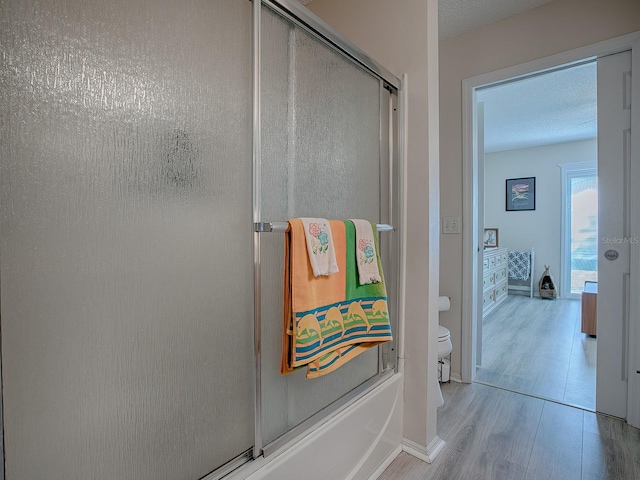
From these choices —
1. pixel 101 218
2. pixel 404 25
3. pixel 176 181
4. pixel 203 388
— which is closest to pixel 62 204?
pixel 101 218

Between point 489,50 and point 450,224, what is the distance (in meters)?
1.21

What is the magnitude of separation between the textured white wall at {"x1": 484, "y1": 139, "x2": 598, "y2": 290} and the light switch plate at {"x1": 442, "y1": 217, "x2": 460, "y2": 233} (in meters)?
3.95

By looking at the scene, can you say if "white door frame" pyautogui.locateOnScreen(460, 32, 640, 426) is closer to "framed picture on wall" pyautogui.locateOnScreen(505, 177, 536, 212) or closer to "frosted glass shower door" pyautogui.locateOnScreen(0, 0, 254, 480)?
"frosted glass shower door" pyautogui.locateOnScreen(0, 0, 254, 480)

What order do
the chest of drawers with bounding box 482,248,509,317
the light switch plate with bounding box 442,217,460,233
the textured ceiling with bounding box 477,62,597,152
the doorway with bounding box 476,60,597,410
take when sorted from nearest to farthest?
the light switch plate with bounding box 442,217,460,233 → the doorway with bounding box 476,60,597,410 → the textured ceiling with bounding box 477,62,597,152 → the chest of drawers with bounding box 482,248,509,317

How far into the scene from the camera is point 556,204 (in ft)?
17.1

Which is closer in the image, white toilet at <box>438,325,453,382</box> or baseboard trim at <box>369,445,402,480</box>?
baseboard trim at <box>369,445,402,480</box>

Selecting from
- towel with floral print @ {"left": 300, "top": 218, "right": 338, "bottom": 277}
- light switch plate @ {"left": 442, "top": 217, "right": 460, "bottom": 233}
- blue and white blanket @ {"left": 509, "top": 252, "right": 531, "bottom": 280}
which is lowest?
blue and white blanket @ {"left": 509, "top": 252, "right": 531, "bottom": 280}

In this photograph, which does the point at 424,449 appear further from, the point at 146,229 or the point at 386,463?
the point at 146,229

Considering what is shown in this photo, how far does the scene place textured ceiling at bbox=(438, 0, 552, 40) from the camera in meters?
2.05

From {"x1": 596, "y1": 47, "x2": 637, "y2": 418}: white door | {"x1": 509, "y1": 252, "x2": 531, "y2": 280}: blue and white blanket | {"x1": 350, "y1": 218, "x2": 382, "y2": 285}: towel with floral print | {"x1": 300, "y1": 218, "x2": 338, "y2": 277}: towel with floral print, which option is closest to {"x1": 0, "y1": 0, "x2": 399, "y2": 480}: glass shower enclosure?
{"x1": 300, "y1": 218, "x2": 338, "y2": 277}: towel with floral print

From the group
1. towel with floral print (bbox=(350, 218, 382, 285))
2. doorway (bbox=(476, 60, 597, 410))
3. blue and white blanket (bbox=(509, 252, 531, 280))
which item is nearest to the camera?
towel with floral print (bbox=(350, 218, 382, 285))

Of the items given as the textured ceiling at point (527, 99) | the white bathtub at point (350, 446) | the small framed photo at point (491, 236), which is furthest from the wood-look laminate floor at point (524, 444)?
the small framed photo at point (491, 236)

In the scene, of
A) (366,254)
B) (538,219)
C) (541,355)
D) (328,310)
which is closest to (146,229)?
(328,310)

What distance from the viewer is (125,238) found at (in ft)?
2.42
